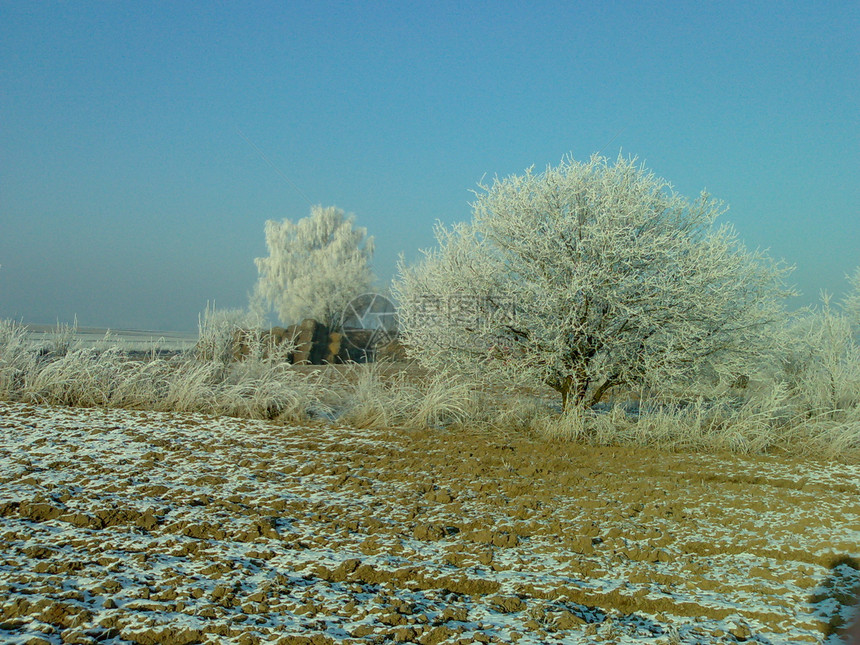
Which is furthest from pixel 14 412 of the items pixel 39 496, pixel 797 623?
pixel 797 623

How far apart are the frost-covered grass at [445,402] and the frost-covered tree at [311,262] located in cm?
1648

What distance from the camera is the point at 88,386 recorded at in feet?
26.8

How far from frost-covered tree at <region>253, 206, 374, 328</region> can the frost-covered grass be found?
649 inches

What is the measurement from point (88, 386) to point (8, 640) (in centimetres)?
618

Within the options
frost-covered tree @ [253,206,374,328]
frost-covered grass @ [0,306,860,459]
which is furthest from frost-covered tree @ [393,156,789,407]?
frost-covered tree @ [253,206,374,328]

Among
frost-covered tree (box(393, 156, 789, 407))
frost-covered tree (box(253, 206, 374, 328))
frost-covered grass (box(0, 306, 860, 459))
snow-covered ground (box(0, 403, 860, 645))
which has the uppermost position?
frost-covered tree (box(253, 206, 374, 328))

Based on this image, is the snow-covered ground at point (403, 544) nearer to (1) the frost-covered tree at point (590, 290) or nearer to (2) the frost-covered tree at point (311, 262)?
(1) the frost-covered tree at point (590, 290)

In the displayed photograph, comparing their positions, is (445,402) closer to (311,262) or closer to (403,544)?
(403,544)

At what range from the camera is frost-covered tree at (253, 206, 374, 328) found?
1020 inches

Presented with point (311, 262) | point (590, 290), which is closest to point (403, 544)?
point (590, 290)

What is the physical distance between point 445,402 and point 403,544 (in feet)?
13.2

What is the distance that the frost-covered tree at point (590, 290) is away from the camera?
712cm

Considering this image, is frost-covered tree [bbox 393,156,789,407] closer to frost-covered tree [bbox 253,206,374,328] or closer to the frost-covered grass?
the frost-covered grass

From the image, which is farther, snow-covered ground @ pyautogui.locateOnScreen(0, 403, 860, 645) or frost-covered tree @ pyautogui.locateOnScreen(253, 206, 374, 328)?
frost-covered tree @ pyautogui.locateOnScreen(253, 206, 374, 328)
